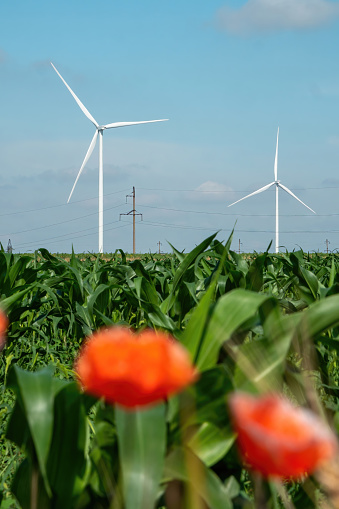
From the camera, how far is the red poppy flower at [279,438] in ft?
1.83

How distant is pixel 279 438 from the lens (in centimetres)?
57

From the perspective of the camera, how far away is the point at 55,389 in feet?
5.52

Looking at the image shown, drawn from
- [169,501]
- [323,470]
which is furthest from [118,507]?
[323,470]

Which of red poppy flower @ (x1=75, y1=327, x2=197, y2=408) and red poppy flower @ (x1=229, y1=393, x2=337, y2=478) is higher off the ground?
red poppy flower @ (x1=75, y1=327, x2=197, y2=408)

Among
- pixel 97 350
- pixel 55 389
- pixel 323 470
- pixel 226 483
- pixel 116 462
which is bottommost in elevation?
pixel 226 483

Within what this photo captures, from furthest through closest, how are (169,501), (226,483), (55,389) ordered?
(55,389), (226,483), (169,501)

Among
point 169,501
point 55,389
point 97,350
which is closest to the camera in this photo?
point 97,350

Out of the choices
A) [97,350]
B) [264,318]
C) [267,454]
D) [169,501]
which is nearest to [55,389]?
[169,501]

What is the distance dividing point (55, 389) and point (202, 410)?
0.50 m

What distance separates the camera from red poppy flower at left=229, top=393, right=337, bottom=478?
0.56 meters

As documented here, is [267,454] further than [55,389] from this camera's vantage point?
No

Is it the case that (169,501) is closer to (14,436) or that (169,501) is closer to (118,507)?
(118,507)

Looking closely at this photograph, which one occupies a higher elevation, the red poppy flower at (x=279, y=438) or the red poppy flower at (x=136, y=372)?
the red poppy flower at (x=136, y=372)

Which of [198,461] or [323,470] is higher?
[323,470]
